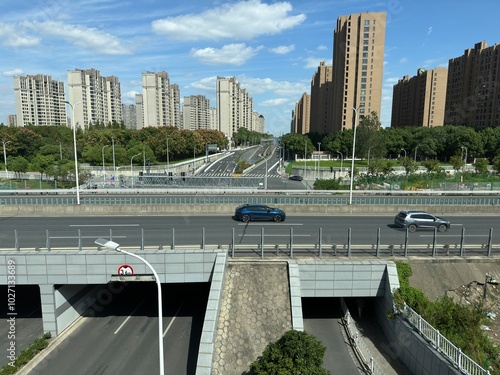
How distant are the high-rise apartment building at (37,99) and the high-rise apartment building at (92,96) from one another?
55.2 feet

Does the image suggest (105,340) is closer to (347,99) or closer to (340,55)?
(347,99)

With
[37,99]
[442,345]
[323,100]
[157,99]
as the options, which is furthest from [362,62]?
[37,99]

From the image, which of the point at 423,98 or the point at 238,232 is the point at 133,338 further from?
the point at 423,98

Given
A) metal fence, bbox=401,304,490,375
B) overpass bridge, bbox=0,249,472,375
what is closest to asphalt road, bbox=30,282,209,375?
overpass bridge, bbox=0,249,472,375

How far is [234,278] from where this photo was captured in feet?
45.0

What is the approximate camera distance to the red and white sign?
1401 centimetres

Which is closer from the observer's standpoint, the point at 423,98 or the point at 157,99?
the point at 423,98

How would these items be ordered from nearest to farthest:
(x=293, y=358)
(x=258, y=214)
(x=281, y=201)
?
(x=293, y=358), (x=258, y=214), (x=281, y=201)

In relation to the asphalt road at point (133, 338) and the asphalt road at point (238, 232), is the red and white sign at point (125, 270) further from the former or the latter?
the asphalt road at point (133, 338)

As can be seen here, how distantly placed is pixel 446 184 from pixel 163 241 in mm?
Result: 31859

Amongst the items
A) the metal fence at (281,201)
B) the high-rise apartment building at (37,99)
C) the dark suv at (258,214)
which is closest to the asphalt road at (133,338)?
the dark suv at (258,214)

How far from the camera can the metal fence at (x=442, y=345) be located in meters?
9.00

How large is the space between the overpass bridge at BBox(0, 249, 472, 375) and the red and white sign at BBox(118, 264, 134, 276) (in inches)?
5.3

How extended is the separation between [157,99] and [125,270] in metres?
138
